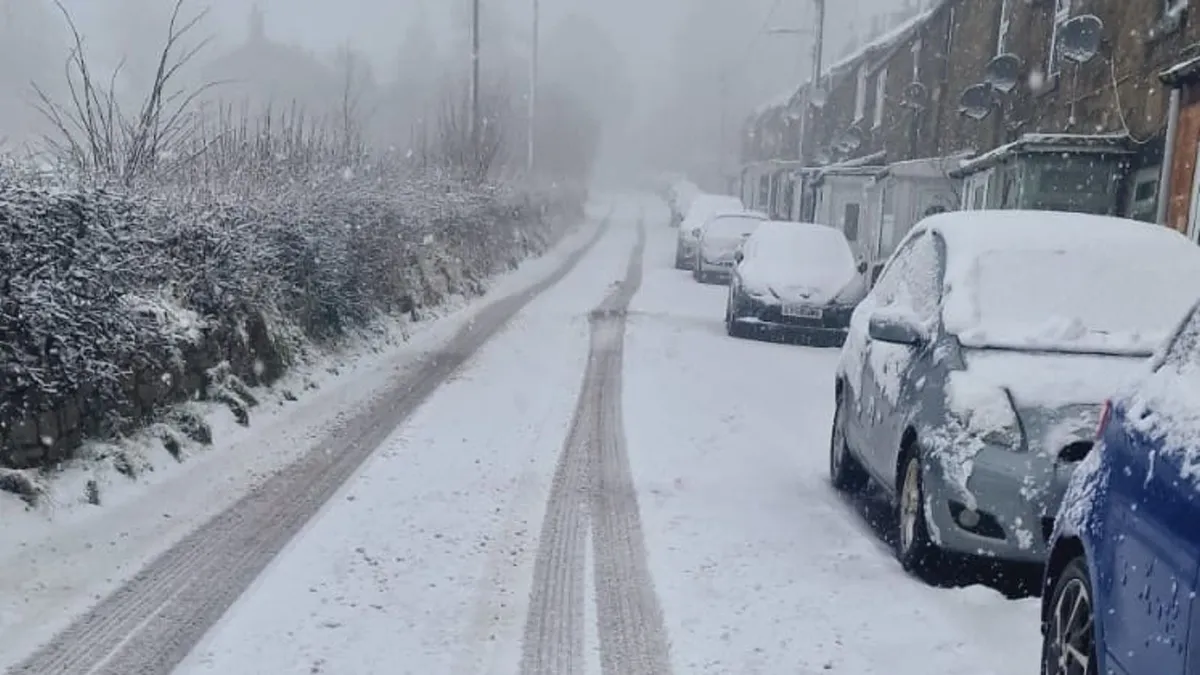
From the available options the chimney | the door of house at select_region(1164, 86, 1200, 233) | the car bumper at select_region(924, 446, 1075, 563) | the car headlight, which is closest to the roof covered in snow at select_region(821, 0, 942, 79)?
the door of house at select_region(1164, 86, 1200, 233)

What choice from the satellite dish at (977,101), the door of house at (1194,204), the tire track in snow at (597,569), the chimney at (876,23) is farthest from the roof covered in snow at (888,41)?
the tire track in snow at (597,569)

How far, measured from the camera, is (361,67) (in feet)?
242

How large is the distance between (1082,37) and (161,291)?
11.2m

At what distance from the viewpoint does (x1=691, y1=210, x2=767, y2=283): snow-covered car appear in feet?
79.0

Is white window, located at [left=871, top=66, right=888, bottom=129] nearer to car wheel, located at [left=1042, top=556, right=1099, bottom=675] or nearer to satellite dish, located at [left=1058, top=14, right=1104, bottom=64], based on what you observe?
satellite dish, located at [left=1058, top=14, right=1104, bottom=64]

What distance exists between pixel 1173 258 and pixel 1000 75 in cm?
1209

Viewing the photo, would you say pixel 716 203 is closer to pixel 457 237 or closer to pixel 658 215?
pixel 457 237

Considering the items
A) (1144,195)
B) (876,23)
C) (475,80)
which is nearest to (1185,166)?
(1144,195)

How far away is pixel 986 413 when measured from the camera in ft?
16.4

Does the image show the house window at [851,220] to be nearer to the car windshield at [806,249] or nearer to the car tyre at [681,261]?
the car tyre at [681,261]

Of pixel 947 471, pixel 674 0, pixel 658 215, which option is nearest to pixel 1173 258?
pixel 947 471

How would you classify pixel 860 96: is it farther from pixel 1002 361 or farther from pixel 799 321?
pixel 1002 361

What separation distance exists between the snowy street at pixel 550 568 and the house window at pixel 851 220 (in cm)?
2116

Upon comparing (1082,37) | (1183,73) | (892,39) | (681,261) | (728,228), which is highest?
(892,39)
